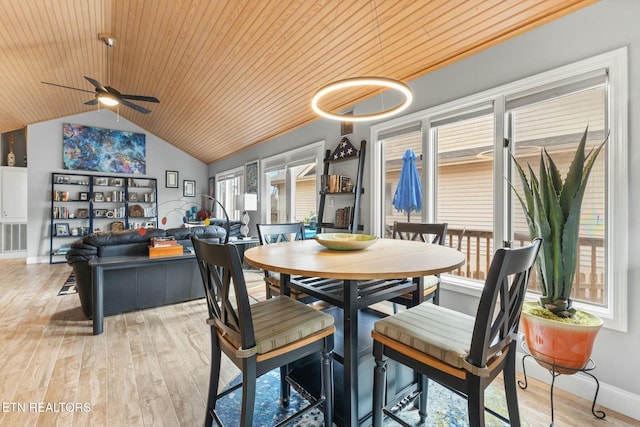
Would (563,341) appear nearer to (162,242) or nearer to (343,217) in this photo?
(343,217)

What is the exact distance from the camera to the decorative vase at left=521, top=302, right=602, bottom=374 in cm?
149

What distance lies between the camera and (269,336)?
1136mm

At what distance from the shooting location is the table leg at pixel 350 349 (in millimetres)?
1264

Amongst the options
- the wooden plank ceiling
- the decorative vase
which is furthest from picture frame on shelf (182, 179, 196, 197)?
the decorative vase

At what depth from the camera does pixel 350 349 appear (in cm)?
127

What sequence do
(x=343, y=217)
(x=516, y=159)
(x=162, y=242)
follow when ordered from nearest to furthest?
(x=516, y=159), (x=162, y=242), (x=343, y=217)

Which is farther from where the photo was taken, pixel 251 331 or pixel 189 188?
pixel 189 188

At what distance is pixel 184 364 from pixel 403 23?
10.1 feet

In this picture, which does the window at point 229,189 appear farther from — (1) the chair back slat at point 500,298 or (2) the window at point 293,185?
(1) the chair back slat at point 500,298

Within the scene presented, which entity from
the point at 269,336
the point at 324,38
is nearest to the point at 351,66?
the point at 324,38

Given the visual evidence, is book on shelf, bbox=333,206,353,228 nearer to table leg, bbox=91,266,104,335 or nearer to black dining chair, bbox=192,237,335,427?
black dining chair, bbox=192,237,335,427

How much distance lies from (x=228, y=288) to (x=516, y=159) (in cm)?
231

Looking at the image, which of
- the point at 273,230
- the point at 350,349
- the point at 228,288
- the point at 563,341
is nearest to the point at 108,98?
the point at 273,230

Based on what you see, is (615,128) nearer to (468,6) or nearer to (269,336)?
(468,6)
